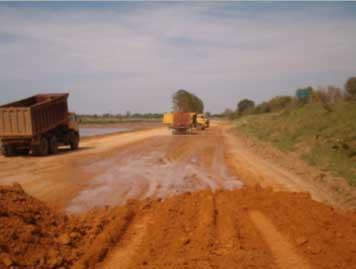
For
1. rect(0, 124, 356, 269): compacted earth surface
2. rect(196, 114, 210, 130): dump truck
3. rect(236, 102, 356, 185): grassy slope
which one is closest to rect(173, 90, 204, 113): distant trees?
rect(196, 114, 210, 130): dump truck

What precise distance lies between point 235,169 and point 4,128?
12891 mm

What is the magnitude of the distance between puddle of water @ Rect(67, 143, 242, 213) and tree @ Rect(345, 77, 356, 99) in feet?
67.4

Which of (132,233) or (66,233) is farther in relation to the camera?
(132,233)

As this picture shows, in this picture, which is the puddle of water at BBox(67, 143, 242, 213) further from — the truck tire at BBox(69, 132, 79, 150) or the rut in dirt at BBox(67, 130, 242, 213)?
the truck tire at BBox(69, 132, 79, 150)

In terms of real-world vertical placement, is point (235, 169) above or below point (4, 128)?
below

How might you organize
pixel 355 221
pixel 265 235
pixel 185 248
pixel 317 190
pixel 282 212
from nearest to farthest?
pixel 185 248
pixel 265 235
pixel 355 221
pixel 282 212
pixel 317 190

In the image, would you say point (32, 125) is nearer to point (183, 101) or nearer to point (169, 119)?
point (169, 119)

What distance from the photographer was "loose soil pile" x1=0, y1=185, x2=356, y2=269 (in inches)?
202

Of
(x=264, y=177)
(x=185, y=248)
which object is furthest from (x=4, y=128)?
(x=185, y=248)

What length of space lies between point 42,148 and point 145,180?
10.7 metres

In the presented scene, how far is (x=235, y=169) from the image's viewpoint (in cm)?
1471

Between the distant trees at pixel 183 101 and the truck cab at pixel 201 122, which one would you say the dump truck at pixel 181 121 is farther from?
the distant trees at pixel 183 101

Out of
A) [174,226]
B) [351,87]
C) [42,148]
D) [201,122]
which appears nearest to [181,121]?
[201,122]

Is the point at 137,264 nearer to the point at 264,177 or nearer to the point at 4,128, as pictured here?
the point at 264,177
